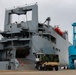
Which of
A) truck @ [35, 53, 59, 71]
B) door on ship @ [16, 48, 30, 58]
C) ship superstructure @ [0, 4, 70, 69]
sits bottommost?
truck @ [35, 53, 59, 71]

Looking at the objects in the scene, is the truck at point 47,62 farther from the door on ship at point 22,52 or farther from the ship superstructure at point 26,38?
the door on ship at point 22,52

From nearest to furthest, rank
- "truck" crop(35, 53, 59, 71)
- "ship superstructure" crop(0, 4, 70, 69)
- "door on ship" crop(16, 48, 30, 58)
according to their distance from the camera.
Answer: "truck" crop(35, 53, 59, 71) < "door on ship" crop(16, 48, 30, 58) < "ship superstructure" crop(0, 4, 70, 69)

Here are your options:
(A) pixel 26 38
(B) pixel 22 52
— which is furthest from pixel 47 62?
(A) pixel 26 38

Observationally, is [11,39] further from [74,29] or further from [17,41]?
[74,29]

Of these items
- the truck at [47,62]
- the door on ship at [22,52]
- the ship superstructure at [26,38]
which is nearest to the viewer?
the truck at [47,62]

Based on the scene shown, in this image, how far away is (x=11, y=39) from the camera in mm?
62938

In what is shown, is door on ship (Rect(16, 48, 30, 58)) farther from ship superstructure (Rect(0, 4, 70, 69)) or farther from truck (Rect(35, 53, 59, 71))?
truck (Rect(35, 53, 59, 71))

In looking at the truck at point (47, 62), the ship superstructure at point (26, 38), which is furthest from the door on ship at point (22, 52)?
the truck at point (47, 62)

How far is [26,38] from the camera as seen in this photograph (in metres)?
62.1

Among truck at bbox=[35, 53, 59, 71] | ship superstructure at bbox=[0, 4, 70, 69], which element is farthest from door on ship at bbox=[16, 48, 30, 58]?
truck at bbox=[35, 53, 59, 71]

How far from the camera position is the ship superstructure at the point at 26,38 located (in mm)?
59922

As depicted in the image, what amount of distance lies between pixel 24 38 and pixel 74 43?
13.5 meters

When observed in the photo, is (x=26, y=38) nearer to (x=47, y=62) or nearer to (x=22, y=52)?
(x=22, y=52)

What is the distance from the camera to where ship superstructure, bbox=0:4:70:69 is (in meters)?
59.9
